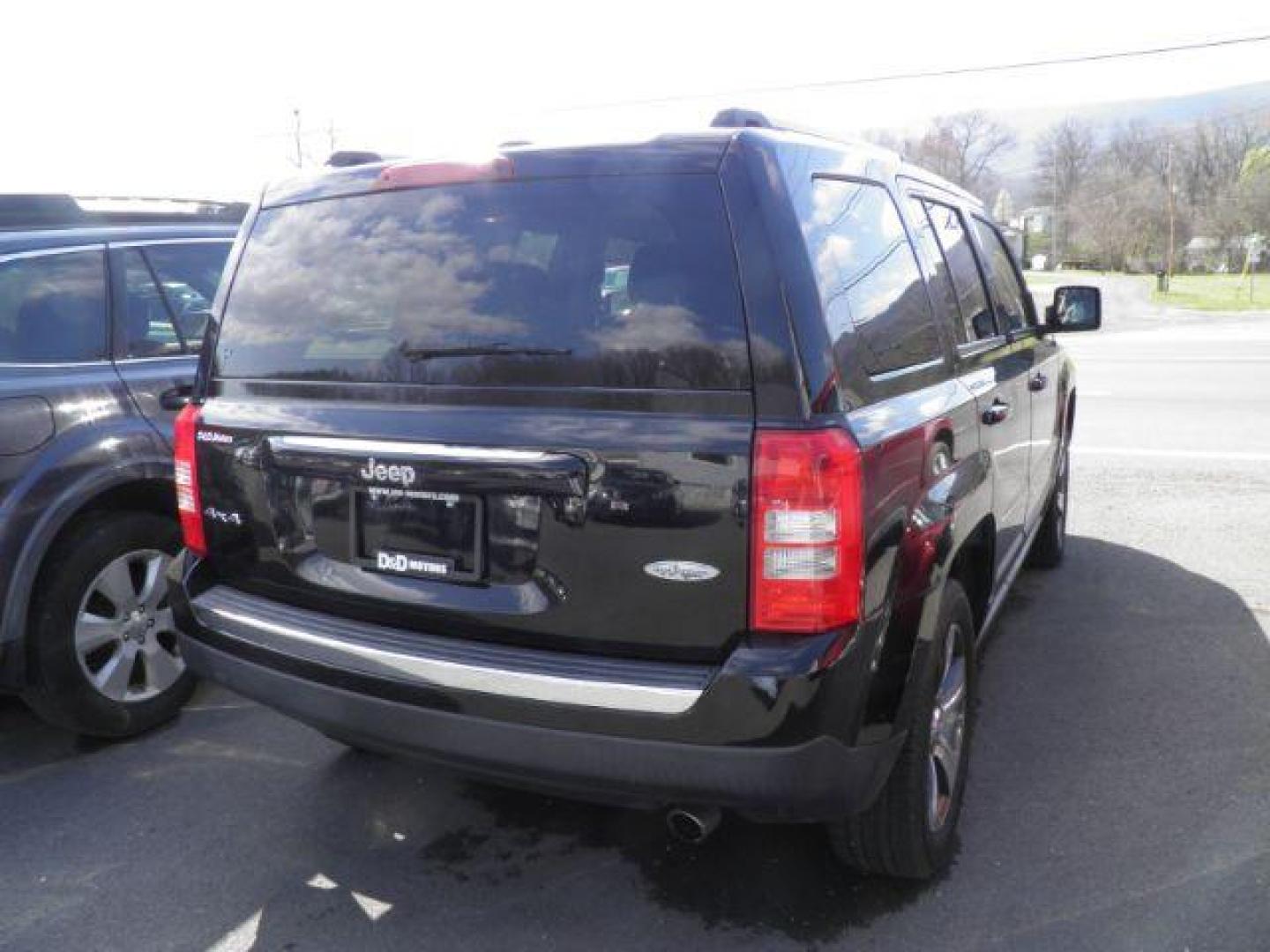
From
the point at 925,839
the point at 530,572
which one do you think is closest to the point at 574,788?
the point at 530,572

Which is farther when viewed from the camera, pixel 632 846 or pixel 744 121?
pixel 632 846

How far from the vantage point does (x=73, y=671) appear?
3.53 meters

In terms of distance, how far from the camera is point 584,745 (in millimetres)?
2223

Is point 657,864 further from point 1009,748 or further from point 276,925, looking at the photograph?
point 1009,748

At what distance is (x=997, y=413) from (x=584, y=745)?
1824 mm

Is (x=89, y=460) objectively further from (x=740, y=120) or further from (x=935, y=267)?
(x=935, y=267)

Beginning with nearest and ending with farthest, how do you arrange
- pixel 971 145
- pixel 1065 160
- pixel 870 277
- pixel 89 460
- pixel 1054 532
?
1. pixel 870 277
2. pixel 89 460
3. pixel 1054 532
4. pixel 971 145
5. pixel 1065 160

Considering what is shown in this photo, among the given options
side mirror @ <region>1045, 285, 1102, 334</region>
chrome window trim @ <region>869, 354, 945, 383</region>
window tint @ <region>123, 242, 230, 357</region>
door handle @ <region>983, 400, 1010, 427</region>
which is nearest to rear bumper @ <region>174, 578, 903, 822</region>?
chrome window trim @ <region>869, 354, 945, 383</region>

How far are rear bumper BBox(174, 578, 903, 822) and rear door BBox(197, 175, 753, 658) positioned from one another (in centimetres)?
14

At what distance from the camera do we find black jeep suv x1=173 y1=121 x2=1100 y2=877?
2.14 meters

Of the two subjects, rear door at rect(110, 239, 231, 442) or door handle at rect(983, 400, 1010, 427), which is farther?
rear door at rect(110, 239, 231, 442)

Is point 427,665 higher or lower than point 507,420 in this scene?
lower

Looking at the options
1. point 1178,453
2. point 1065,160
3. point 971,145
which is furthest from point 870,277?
point 1065,160

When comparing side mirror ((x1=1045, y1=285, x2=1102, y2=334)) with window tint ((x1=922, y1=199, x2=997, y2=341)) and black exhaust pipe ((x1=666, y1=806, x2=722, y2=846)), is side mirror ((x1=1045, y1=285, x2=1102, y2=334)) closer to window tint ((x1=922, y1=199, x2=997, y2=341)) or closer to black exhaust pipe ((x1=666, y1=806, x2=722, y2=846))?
window tint ((x1=922, y1=199, x2=997, y2=341))
